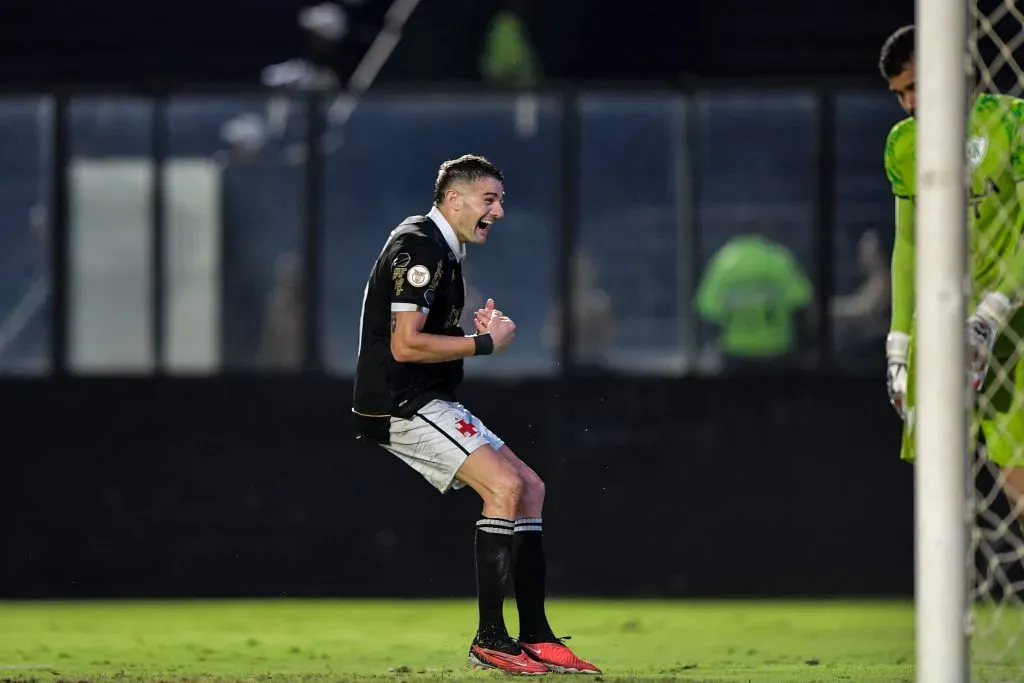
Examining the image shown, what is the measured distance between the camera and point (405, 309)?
279 inches

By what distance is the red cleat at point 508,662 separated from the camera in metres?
6.99

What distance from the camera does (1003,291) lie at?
701 centimetres

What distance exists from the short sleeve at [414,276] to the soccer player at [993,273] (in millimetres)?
1674

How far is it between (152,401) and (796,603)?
3.99 m

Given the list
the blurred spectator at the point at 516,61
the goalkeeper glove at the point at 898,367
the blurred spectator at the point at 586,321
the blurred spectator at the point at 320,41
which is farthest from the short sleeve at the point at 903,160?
the blurred spectator at the point at 320,41

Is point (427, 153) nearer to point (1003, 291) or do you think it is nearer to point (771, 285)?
point (771, 285)

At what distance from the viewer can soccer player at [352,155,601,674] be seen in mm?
7086

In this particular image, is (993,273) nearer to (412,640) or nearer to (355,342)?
(412,640)

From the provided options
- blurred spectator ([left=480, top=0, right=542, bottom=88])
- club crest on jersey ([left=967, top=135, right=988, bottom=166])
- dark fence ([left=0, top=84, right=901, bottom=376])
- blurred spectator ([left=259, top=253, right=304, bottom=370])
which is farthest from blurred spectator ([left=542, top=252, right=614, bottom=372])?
club crest on jersey ([left=967, top=135, right=988, bottom=166])

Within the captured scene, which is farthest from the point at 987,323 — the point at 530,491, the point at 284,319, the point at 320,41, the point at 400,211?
the point at 320,41

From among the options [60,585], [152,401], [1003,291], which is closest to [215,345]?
[152,401]

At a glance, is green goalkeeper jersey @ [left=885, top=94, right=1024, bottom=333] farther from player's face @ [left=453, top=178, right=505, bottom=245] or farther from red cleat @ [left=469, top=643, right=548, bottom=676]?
red cleat @ [left=469, top=643, right=548, bottom=676]

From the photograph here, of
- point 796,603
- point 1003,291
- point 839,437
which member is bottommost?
point 796,603

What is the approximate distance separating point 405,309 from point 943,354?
2.17 metres
